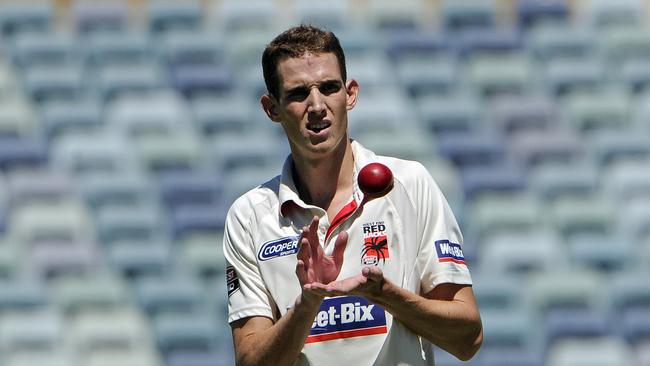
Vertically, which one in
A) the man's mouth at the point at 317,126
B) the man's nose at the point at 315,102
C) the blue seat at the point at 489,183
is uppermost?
the blue seat at the point at 489,183

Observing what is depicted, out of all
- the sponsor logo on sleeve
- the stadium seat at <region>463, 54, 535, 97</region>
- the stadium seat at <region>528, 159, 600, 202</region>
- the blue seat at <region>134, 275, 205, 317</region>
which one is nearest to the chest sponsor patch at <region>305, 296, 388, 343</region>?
the sponsor logo on sleeve

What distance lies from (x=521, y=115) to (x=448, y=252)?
18.8ft

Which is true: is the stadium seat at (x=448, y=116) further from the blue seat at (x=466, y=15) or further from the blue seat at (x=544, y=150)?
the blue seat at (x=466, y=15)

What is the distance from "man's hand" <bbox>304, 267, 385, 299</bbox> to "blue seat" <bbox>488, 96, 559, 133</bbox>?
19.5 ft

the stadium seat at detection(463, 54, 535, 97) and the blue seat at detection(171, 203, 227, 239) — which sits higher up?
the stadium seat at detection(463, 54, 535, 97)

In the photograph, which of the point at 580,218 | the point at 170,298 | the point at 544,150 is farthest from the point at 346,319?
the point at 544,150

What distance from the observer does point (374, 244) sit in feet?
8.11

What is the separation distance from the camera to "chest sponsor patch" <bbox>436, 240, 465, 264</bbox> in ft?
8.15

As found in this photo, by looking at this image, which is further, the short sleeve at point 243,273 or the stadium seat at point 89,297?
the stadium seat at point 89,297

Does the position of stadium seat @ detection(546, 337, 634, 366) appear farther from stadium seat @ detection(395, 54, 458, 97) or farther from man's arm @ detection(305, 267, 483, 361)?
man's arm @ detection(305, 267, 483, 361)

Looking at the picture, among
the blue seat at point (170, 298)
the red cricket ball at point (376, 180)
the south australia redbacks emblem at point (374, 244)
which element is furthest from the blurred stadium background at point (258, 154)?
the red cricket ball at point (376, 180)

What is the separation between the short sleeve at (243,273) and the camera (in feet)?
8.36

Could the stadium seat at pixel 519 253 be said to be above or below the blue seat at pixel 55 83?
below

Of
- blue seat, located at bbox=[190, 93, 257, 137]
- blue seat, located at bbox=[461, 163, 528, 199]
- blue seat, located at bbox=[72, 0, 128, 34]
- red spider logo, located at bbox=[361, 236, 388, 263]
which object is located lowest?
red spider logo, located at bbox=[361, 236, 388, 263]
